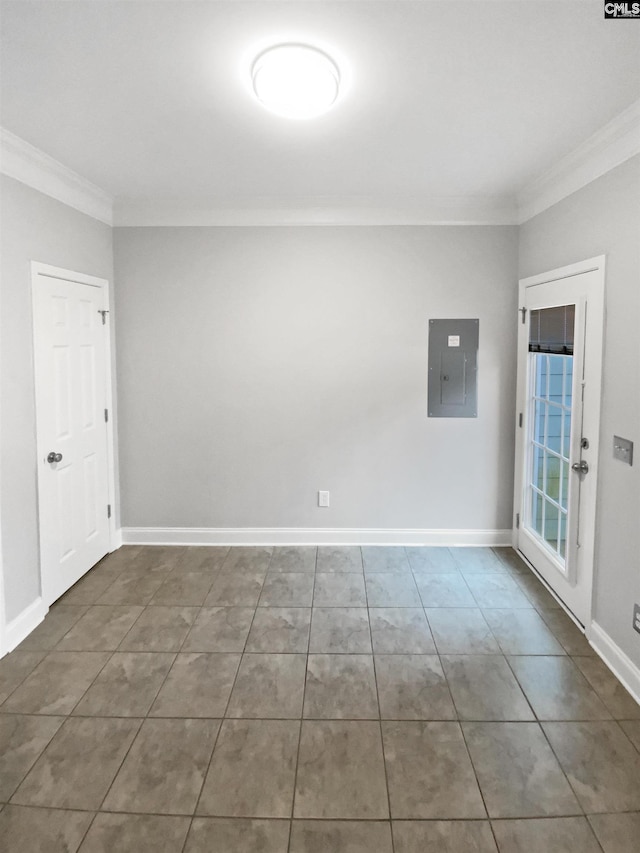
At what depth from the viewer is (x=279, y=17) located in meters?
1.68

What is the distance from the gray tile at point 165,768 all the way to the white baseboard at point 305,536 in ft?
6.45

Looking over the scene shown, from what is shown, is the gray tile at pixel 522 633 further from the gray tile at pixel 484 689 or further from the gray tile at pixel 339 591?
the gray tile at pixel 339 591

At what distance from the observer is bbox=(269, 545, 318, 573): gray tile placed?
12.2ft

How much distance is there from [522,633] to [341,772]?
138 centimetres

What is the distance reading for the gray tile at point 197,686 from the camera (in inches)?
89.8

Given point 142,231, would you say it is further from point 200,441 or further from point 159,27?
point 159,27

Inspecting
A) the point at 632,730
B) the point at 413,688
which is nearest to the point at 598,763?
the point at 632,730

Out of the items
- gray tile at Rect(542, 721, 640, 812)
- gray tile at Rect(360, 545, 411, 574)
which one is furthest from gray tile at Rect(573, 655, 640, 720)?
gray tile at Rect(360, 545, 411, 574)

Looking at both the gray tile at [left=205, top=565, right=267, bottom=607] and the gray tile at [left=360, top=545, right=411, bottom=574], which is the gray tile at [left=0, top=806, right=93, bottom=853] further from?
the gray tile at [left=360, top=545, right=411, bottom=574]

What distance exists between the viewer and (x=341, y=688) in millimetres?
2418

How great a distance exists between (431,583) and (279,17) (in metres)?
3.05

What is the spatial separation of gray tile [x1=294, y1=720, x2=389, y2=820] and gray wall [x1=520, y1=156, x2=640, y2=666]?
128cm

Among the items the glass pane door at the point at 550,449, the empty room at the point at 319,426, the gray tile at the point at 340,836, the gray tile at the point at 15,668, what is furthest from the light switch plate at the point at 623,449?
the gray tile at the point at 15,668

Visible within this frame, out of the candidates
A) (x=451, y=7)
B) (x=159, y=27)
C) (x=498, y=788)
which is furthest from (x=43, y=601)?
(x=451, y=7)
